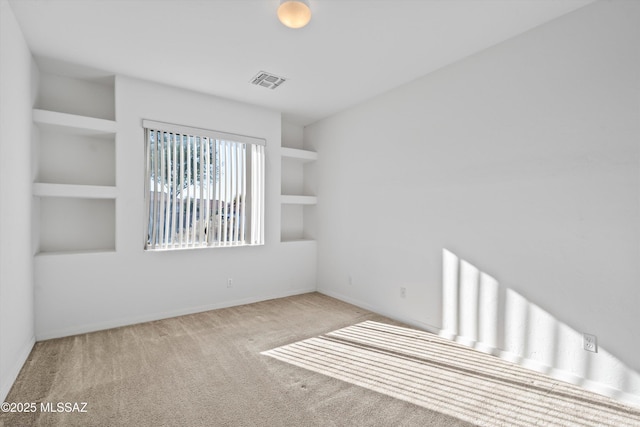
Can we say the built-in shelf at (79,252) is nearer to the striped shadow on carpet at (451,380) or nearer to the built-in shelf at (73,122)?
the built-in shelf at (73,122)

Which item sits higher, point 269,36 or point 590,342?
point 269,36

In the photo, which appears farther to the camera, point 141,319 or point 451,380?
point 141,319

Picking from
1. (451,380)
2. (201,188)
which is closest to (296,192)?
(201,188)

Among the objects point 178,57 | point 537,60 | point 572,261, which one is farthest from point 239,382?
point 537,60

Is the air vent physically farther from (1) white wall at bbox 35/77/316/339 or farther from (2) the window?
(2) the window

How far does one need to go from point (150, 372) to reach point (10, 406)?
0.77 meters

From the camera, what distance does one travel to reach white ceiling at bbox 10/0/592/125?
2180 mm

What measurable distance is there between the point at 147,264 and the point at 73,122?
1616 millimetres

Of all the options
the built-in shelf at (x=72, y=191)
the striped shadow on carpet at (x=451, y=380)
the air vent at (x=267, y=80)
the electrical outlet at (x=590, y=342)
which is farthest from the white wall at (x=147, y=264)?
the electrical outlet at (x=590, y=342)

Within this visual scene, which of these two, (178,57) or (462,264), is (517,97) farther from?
(178,57)

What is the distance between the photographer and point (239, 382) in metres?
2.20

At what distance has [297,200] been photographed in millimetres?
4625

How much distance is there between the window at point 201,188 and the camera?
348 centimetres

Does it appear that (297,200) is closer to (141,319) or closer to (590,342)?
(141,319)
